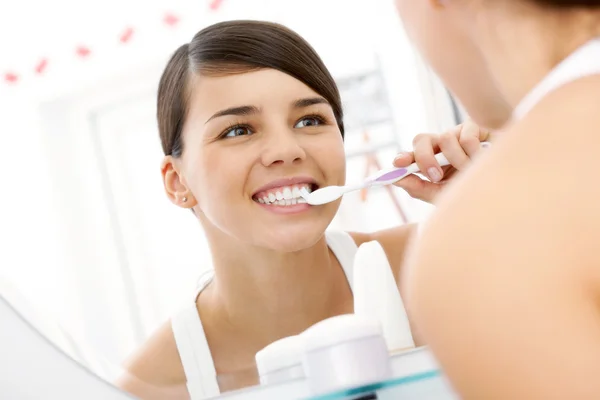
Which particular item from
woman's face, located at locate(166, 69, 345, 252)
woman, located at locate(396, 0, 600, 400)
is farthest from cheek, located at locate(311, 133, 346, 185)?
woman, located at locate(396, 0, 600, 400)

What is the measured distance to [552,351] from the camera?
226 millimetres

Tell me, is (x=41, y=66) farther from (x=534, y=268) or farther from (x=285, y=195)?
(x=534, y=268)

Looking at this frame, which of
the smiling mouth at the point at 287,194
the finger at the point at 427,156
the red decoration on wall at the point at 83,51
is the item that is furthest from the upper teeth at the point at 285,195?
the red decoration on wall at the point at 83,51

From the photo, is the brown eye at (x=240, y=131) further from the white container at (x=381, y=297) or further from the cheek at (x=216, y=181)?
the white container at (x=381, y=297)

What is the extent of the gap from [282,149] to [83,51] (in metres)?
0.23

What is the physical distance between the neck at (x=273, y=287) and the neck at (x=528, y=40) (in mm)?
281

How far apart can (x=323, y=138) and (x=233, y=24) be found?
0.43 feet

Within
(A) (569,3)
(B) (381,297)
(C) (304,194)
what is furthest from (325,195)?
(A) (569,3)

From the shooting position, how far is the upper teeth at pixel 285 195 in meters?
0.59

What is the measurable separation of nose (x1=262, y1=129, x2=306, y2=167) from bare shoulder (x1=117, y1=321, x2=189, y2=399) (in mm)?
167

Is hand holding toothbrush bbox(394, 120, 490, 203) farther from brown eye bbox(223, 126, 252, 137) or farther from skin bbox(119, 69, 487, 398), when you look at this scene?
brown eye bbox(223, 126, 252, 137)

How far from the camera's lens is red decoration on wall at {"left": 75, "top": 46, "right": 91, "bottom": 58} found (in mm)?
625

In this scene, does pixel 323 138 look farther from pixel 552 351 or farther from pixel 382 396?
pixel 552 351

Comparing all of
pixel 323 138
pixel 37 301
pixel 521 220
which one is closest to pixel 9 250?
pixel 37 301
